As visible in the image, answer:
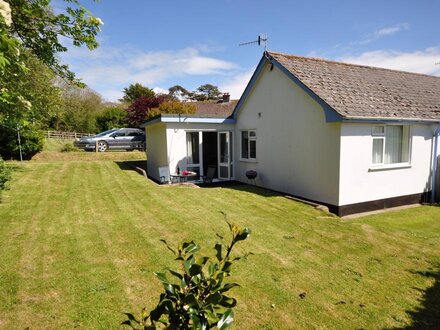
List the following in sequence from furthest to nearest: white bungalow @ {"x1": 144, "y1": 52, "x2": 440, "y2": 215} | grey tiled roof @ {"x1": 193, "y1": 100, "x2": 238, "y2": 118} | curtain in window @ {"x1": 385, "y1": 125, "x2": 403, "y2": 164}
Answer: grey tiled roof @ {"x1": 193, "y1": 100, "x2": 238, "y2": 118} → curtain in window @ {"x1": 385, "y1": 125, "x2": 403, "y2": 164} → white bungalow @ {"x1": 144, "y1": 52, "x2": 440, "y2": 215}

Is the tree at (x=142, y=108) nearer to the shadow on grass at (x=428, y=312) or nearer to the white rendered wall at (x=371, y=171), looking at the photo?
the white rendered wall at (x=371, y=171)

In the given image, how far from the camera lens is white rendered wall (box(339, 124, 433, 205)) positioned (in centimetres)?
908

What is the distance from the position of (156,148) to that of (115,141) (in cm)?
1039

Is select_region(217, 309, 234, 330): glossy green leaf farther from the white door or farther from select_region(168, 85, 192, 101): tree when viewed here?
select_region(168, 85, 192, 101): tree

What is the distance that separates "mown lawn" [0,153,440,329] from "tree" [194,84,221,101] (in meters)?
60.2

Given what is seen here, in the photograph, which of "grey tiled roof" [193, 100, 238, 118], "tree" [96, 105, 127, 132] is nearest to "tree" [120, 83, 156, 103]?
"tree" [96, 105, 127, 132]

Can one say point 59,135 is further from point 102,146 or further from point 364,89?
point 364,89

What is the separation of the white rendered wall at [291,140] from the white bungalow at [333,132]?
4 cm

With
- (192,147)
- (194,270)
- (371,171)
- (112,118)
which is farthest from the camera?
(112,118)

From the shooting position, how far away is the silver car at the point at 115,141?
23.9 metres

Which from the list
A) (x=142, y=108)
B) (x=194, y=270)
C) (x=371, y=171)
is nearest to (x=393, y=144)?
(x=371, y=171)

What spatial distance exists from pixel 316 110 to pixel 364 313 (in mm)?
7129

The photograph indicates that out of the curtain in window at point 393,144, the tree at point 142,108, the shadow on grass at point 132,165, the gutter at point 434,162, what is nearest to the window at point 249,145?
the curtain in window at point 393,144

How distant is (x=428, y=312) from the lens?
13.4ft
